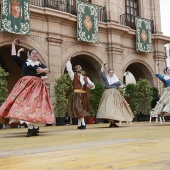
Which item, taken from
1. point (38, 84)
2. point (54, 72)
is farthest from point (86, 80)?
point (54, 72)

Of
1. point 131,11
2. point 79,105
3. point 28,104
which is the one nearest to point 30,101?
point 28,104

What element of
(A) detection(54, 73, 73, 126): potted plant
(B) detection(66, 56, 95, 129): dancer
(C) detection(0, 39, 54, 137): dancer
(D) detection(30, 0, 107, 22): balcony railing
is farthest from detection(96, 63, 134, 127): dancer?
(D) detection(30, 0, 107, 22): balcony railing

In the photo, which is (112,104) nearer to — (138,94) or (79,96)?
(79,96)

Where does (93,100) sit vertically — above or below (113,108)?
above

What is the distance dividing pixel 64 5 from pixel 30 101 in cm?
833

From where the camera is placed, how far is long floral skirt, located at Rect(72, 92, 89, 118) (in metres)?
6.64

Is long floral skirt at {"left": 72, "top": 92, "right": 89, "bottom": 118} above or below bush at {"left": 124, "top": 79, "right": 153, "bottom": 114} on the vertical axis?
below

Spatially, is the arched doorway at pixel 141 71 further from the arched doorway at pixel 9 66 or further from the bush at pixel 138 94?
the arched doorway at pixel 9 66

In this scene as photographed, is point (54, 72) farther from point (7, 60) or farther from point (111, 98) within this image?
point (111, 98)

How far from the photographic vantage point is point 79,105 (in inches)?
264

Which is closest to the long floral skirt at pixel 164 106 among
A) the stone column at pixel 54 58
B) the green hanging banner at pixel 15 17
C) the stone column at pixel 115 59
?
the stone column at pixel 54 58

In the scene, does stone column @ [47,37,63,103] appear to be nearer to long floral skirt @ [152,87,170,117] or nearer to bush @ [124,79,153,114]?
bush @ [124,79,153,114]

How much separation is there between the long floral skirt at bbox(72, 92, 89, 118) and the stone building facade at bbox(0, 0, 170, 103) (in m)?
4.30

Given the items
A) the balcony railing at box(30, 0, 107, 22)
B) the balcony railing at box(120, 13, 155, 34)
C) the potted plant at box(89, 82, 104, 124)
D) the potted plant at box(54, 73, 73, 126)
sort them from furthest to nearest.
→ the balcony railing at box(120, 13, 155, 34) < the potted plant at box(89, 82, 104, 124) < the balcony railing at box(30, 0, 107, 22) < the potted plant at box(54, 73, 73, 126)
